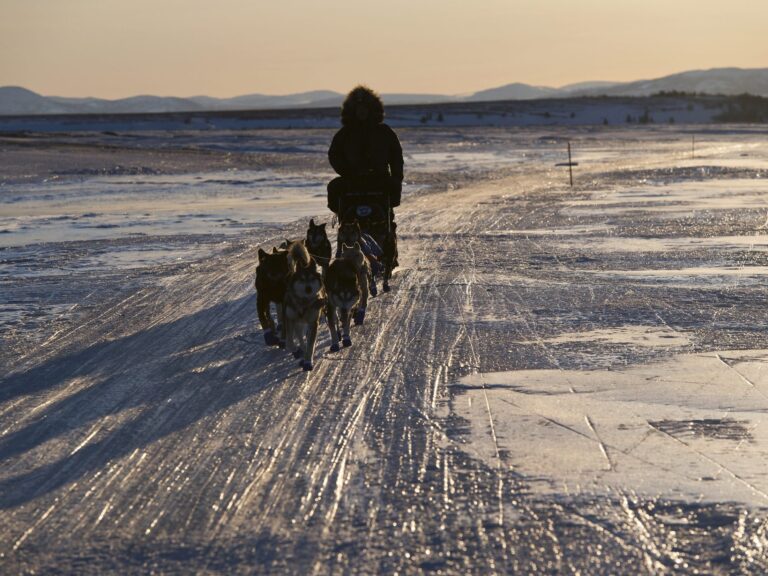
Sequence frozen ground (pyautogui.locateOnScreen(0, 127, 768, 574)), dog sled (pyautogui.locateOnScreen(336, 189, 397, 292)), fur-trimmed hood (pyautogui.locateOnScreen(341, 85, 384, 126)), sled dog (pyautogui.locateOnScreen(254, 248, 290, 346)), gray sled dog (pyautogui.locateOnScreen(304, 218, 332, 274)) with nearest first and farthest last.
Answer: frozen ground (pyautogui.locateOnScreen(0, 127, 768, 574))
sled dog (pyautogui.locateOnScreen(254, 248, 290, 346))
gray sled dog (pyautogui.locateOnScreen(304, 218, 332, 274))
fur-trimmed hood (pyautogui.locateOnScreen(341, 85, 384, 126))
dog sled (pyautogui.locateOnScreen(336, 189, 397, 292))

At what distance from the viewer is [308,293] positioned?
839 centimetres

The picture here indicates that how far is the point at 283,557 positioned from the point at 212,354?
439 cm

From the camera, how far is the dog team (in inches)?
332

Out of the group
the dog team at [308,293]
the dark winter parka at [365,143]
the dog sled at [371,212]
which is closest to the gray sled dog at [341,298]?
the dog team at [308,293]

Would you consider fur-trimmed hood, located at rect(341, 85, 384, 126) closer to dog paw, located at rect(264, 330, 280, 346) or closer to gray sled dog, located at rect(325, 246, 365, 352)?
gray sled dog, located at rect(325, 246, 365, 352)

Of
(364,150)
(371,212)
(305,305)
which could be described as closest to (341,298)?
(305,305)

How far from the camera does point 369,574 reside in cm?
452

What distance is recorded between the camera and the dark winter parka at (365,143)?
11.9 m

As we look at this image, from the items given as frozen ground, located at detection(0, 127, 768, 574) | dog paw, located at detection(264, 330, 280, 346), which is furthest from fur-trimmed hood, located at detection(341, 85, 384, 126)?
dog paw, located at detection(264, 330, 280, 346)

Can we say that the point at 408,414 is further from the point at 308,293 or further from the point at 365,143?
the point at 365,143

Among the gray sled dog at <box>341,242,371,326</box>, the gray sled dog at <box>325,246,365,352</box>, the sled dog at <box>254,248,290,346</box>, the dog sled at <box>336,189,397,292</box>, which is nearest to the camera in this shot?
the sled dog at <box>254,248,290,346</box>

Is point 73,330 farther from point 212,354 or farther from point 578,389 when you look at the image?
point 578,389

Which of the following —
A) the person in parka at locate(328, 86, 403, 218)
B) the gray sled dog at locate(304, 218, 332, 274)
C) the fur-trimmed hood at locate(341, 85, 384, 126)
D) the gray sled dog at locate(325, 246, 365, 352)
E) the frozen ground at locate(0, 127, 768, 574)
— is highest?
the fur-trimmed hood at locate(341, 85, 384, 126)

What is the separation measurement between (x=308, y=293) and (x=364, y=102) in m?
3.89
